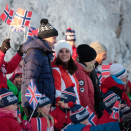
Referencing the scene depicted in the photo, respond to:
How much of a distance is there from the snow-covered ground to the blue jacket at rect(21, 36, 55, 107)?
6270 millimetres

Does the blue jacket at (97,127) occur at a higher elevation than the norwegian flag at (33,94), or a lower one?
lower

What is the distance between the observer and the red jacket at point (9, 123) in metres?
2.51

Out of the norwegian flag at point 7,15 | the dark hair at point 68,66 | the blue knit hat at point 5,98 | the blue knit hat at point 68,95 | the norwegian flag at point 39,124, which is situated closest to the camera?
the blue knit hat at point 5,98

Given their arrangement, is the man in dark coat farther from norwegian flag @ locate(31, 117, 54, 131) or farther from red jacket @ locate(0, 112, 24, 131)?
red jacket @ locate(0, 112, 24, 131)

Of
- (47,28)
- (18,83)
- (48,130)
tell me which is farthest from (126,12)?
(48,130)

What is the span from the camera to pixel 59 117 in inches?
132

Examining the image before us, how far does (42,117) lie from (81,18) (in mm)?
7885

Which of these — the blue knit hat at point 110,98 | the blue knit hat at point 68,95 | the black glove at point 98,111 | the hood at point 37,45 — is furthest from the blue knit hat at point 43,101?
the black glove at point 98,111

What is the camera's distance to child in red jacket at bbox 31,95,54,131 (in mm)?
2959

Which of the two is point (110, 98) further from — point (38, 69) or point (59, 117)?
point (38, 69)

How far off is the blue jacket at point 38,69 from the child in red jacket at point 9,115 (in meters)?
0.33

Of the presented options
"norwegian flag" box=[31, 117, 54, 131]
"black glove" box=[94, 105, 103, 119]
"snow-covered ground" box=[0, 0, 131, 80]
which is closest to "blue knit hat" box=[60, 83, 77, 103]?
"norwegian flag" box=[31, 117, 54, 131]

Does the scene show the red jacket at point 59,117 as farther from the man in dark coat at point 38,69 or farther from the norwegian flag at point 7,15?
the norwegian flag at point 7,15

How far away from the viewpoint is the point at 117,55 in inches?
467
